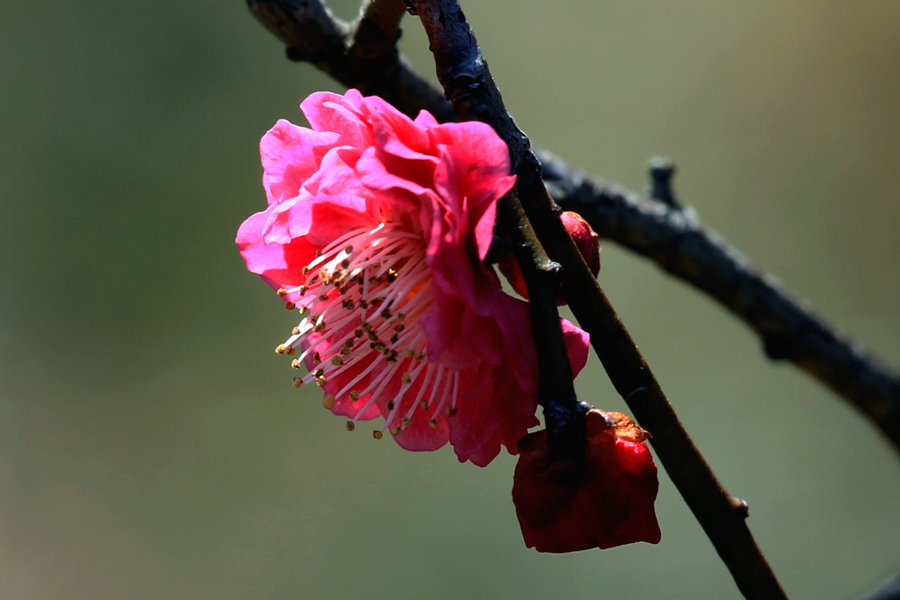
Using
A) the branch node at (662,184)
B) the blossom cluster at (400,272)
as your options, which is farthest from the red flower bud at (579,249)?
the branch node at (662,184)

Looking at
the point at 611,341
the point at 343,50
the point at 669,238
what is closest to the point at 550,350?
the point at 611,341

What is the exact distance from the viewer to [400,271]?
0.40m

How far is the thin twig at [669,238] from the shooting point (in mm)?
617

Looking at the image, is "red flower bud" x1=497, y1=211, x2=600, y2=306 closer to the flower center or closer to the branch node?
the flower center

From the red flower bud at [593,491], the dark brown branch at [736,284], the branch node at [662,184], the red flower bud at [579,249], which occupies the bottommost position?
the red flower bud at [593,491]

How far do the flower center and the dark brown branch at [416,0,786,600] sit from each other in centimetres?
7

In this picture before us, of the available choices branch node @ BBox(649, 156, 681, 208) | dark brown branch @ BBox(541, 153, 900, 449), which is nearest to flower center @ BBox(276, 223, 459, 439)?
dark brown branch @ BBox(541, 153, 900, 449)

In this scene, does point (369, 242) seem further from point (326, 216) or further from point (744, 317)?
point (744, 317)

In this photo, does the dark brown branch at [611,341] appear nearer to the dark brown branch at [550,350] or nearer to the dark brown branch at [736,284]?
the dark brown branch at [550,350]

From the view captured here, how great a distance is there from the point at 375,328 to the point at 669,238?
0.58 m

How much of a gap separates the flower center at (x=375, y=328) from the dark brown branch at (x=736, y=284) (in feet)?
1.23

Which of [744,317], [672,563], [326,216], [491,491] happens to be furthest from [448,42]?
[672,563]

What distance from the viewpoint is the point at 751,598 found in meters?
0.36

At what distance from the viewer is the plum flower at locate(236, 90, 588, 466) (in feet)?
1.07
